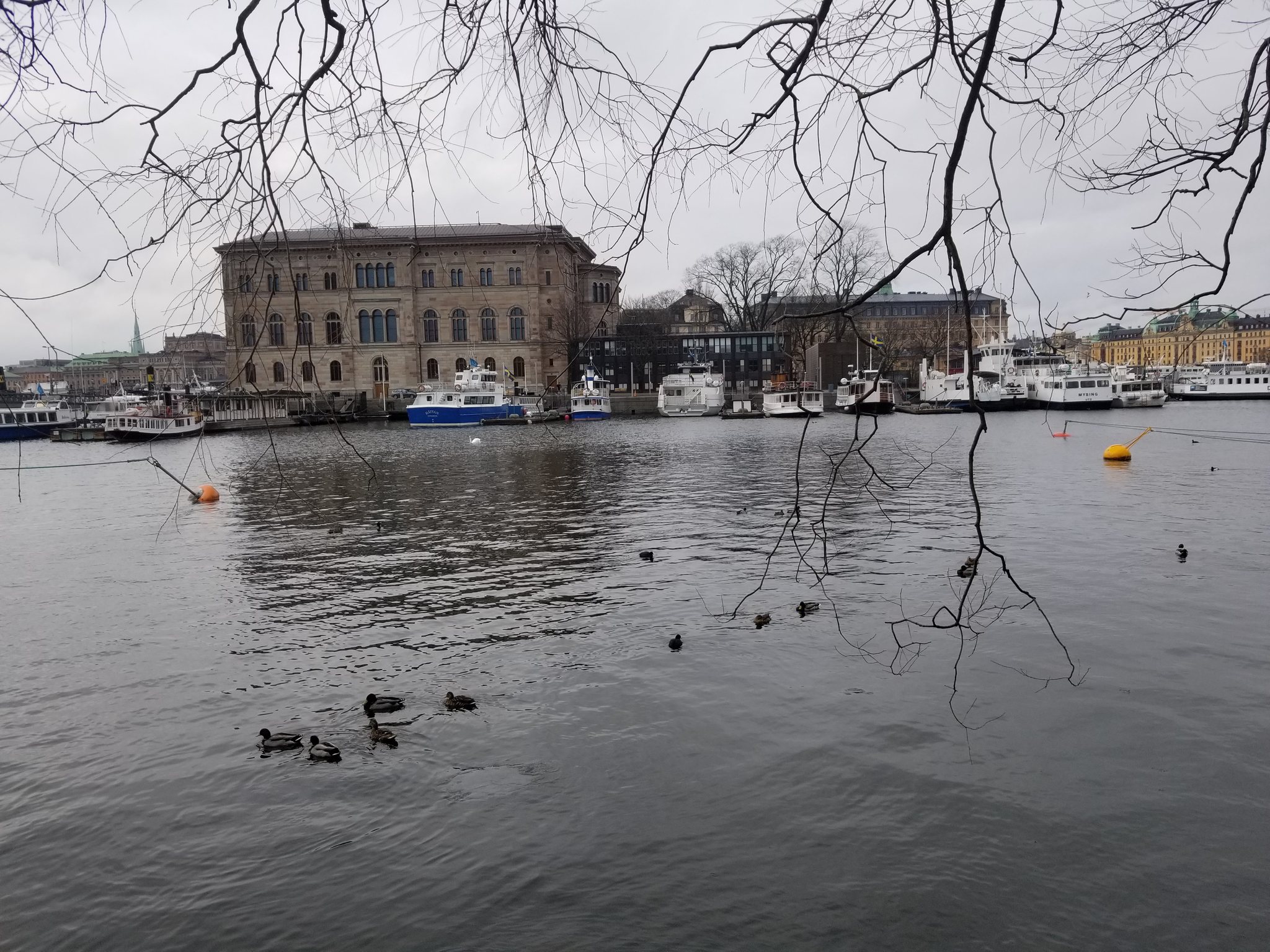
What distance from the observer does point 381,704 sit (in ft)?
29.4

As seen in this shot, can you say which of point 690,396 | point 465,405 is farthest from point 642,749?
point 690,396

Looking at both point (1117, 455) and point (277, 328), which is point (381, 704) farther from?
point (1117, 455)

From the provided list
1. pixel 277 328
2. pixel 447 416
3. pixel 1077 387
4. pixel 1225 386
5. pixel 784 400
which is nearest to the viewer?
pixel 277 328

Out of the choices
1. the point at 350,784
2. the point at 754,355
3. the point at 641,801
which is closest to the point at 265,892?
the point at 350,784

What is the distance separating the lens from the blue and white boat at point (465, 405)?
73.3 meters

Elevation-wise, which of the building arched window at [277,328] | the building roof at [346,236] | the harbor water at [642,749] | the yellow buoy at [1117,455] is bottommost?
the harbor water at [642,749]

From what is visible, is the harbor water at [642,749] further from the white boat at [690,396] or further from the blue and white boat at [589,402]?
the white boat at [690,396]

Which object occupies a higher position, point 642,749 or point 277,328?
point 277,328

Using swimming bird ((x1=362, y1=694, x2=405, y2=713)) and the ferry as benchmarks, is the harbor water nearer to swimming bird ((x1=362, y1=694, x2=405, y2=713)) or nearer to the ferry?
swimming bird ((x1=362, y1=694, x2=405, y2=713))

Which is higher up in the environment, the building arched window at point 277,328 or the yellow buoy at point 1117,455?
the building arched window at point 277,328

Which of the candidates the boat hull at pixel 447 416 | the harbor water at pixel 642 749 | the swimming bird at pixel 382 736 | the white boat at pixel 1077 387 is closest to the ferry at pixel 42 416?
the boat hull at pixel 447 416

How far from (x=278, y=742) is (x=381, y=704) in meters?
1.10

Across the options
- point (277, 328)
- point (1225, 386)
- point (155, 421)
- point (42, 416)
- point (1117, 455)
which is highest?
point (1225, 386)

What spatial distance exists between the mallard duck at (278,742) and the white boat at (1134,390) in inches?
3177
